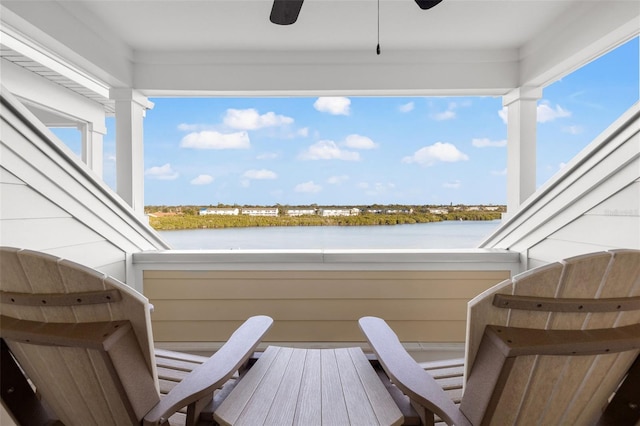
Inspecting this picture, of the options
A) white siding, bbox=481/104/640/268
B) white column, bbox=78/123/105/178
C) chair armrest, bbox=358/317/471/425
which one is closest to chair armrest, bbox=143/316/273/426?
chair armrest, bbox=358/317/471/425

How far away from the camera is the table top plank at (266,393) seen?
4.03 ft

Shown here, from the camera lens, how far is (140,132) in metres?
3.12

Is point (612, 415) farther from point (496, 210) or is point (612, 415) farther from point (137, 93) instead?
point (137, 93)

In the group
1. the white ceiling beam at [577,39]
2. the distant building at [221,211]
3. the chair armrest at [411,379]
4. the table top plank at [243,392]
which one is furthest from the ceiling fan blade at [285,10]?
the distant building at [221,211]

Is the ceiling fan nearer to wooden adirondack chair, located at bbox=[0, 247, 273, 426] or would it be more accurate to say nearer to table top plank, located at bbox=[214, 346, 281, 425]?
wooden adirondack chair, located at bbox=[0, 247, 273, 426]

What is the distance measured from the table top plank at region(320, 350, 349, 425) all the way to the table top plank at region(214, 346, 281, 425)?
0.25 m

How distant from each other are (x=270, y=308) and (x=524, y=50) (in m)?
2.73

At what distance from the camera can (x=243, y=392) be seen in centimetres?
141

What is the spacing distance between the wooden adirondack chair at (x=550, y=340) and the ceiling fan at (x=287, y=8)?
138cm

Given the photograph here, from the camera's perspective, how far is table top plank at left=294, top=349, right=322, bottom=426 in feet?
4.11

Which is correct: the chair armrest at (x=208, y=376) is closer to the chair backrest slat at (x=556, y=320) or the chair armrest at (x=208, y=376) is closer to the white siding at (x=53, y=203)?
the chair backrest slat at (x=556, y=320)

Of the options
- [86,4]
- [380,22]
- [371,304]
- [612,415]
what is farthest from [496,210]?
[86,4]

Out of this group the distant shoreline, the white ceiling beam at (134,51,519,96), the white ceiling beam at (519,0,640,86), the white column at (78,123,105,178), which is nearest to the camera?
the white ceiling beam at (519,0,640,86)

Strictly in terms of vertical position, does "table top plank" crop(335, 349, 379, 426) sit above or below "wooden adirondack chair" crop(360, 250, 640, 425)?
below
